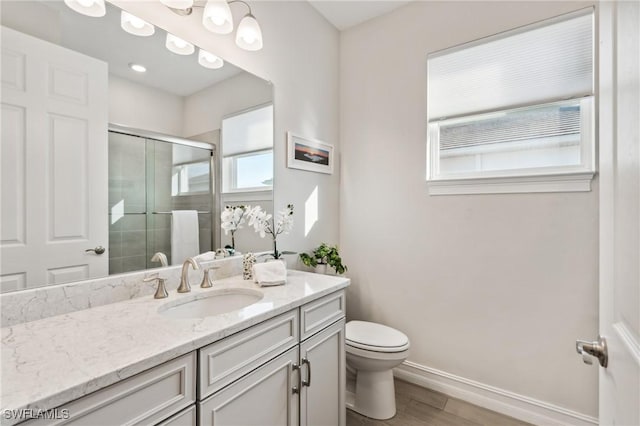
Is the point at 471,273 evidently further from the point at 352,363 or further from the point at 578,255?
the point at 352,363

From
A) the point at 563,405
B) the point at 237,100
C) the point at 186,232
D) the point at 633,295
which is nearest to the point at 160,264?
the point at 186,232

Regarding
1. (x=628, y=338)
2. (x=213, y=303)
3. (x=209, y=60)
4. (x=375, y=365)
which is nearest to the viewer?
(x=628, y=338)

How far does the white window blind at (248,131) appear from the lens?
166cm

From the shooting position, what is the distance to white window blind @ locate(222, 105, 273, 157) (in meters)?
1.66

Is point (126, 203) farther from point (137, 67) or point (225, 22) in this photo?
point (225, 22)

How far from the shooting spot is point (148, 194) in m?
1.29

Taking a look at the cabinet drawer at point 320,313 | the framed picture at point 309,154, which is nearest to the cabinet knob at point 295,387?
the cabinet drawer at point 320,313

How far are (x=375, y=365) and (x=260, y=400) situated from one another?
0.87 m

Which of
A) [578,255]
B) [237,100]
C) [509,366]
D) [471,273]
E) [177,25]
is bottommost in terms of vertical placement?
[509,366]

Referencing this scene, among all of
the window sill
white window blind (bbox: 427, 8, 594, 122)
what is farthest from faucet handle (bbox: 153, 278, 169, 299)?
white window blind (bbox: 427, 8, 594, 122)

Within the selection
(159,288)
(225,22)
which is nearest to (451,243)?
(159,288)

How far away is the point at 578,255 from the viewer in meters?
1.62

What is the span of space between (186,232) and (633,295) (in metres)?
1.52

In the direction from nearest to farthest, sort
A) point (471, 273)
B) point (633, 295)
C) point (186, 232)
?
point (633, 295) → point (186, 232) → point (471, 273)
